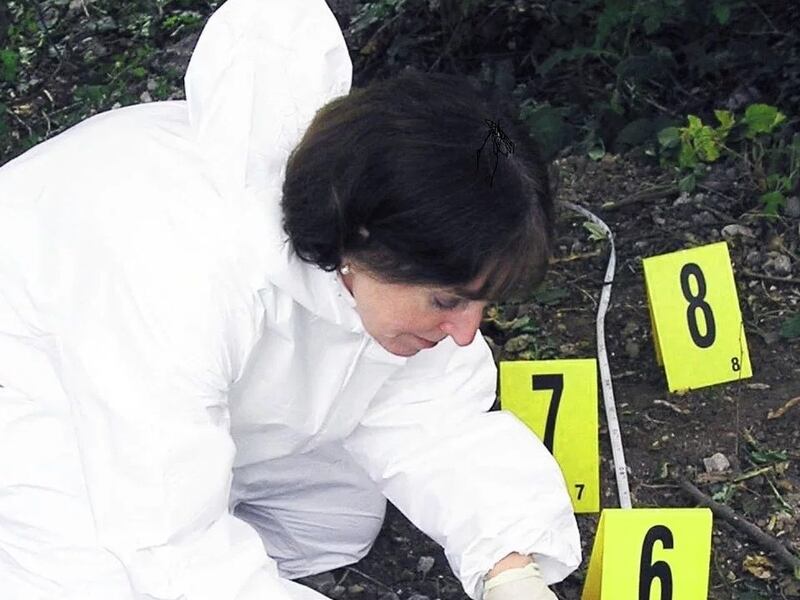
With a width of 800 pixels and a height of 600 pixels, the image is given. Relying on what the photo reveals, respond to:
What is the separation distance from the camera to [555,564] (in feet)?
5.24

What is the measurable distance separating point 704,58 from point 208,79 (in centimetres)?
140

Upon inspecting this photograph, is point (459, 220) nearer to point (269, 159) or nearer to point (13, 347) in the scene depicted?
point (269, 159)

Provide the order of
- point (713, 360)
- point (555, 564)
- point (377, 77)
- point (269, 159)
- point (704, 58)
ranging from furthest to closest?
point (377, 77) < point (704, 58) < point (713, 360) < point (555, 564) < point (269, 159)

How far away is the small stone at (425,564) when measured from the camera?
1.86 metres

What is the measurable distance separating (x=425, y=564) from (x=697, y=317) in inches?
22.5

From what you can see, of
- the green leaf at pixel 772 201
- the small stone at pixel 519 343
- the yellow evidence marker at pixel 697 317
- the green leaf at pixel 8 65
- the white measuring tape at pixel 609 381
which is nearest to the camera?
the white measuring tape at pixel 609 381

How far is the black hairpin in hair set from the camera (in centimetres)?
124

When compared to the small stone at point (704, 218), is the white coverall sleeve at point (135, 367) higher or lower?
higher

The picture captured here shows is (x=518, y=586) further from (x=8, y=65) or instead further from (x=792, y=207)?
(x=8, y=65)

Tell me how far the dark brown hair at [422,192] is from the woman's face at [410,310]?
0.9 inches

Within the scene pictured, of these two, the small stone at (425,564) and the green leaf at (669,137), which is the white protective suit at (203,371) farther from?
the green leaf at (669,137)

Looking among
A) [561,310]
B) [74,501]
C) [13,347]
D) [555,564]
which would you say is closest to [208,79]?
[13,347]

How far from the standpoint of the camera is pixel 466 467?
1599 mm

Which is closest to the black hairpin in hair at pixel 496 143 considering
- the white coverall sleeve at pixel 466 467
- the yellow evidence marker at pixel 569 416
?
the white coverall sleeve at pixel 466 467
